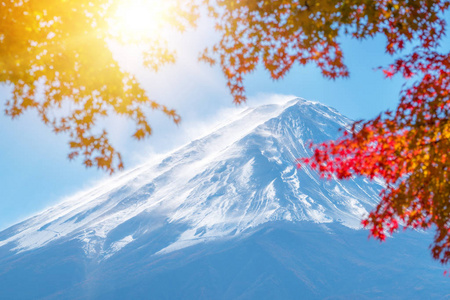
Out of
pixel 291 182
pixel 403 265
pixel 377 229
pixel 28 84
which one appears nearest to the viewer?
pixel 28 84

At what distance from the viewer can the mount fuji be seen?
145375 mm

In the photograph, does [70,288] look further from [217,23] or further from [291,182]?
[217,23]

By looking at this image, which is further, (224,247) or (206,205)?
(206,205)

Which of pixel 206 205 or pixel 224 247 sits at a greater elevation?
pixel 206 205

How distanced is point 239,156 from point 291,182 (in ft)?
95.0

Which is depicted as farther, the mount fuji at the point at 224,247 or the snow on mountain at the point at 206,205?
the snow on mountain at the point at 206,205

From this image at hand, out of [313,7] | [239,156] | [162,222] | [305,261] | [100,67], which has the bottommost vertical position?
[305,261]

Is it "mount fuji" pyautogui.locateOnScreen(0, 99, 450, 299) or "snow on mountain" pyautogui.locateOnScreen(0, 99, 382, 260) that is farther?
"snow on mountain" pyautogui.locateOnScreen(0, 99, 382, 260)

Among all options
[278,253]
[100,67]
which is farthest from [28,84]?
[278,253]

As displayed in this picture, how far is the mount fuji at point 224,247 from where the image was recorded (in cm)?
14538

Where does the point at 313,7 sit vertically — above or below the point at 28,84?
below

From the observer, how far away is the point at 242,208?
543 feet

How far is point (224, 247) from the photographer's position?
510 ft

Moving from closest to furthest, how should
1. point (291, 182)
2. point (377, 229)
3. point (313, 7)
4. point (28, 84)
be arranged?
point (313, 7) < point (28, 84) < point (377, 229) < point (291, 182)
